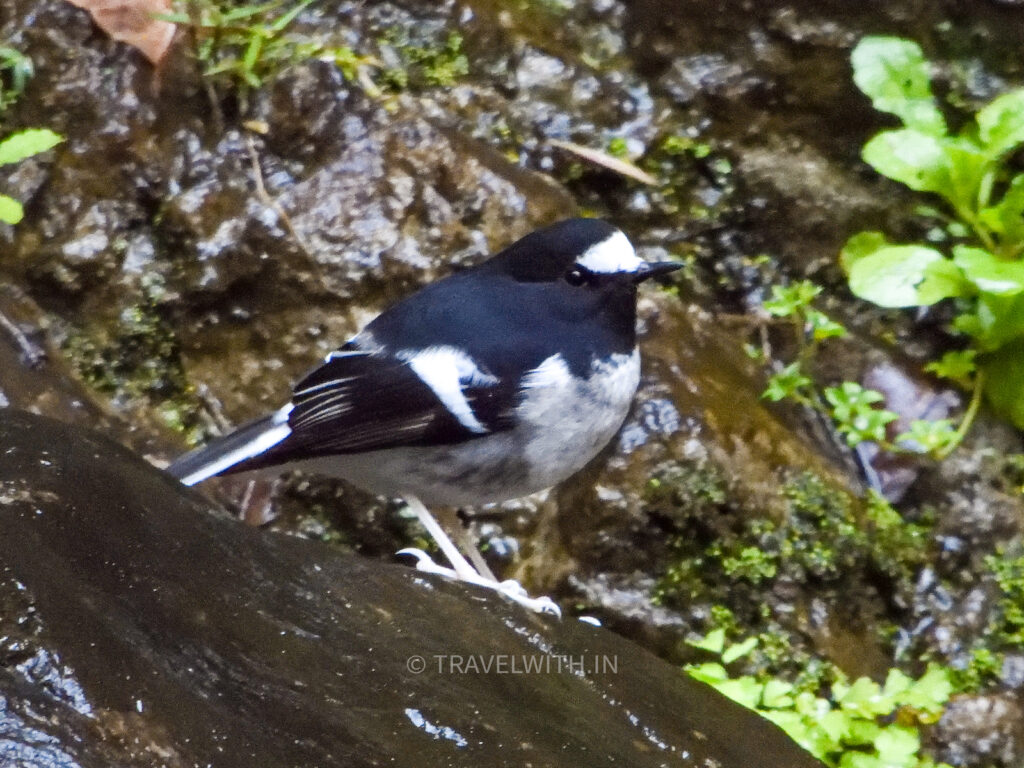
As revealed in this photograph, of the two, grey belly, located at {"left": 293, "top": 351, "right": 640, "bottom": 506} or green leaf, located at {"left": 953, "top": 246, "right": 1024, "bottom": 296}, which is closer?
grey belly, located at {"left": 293, "top": 351, "right": 640, "bottom": 506}

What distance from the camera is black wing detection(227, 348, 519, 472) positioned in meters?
3.09

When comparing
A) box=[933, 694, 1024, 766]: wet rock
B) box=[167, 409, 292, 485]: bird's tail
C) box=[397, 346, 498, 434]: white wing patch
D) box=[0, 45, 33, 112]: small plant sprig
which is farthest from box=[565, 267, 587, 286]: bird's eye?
box=[0, 45, 33, 112]: small plant sprig

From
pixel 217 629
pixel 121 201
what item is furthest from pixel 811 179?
pixel 217 629

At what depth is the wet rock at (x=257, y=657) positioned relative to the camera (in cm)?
153

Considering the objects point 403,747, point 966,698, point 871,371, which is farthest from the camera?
point 871,371

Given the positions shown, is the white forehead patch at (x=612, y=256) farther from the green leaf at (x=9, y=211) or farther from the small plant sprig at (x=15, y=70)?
the small plant sprig at (x=15, y=70)

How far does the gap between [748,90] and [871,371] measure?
1.26 m

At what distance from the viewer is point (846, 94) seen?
15.4 ft

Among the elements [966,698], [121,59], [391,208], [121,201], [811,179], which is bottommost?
[966,698]

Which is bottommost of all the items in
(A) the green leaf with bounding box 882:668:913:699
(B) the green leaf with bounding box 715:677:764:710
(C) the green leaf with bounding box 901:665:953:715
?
(C) the green leaf with bounding box 901:665:953:715

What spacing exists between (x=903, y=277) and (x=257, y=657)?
2.75m

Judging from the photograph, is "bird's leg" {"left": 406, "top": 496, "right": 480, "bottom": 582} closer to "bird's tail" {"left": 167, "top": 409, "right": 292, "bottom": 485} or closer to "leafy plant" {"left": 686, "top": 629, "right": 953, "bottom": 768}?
"bird's tail" {"left": 167, "top": 409, "right": 292, "bottom": 485}

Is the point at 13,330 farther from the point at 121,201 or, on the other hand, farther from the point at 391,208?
the point at 391,208

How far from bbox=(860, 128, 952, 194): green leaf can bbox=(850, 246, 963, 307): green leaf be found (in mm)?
275
